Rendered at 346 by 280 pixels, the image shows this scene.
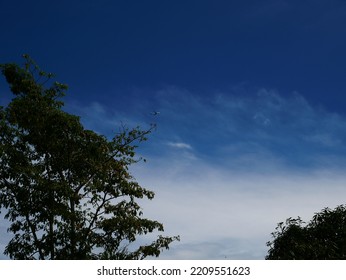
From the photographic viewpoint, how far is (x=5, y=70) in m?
23.7

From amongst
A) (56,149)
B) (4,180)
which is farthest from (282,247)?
(4,180)

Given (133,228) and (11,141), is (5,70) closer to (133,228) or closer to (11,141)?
(11,141)

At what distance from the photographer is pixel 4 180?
20.9 meters

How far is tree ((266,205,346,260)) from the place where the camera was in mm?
22016

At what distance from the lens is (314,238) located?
24188mm

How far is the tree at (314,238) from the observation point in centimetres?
2202

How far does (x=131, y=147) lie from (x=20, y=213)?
631 cm

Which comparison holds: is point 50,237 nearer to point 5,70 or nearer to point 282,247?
point 5,70
